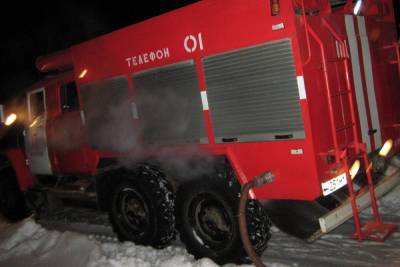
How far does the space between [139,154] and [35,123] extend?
124 inches

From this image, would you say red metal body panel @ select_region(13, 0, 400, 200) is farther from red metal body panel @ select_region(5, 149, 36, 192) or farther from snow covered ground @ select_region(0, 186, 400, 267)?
red metal body panel @ select_region(5, 149, 36, 192)

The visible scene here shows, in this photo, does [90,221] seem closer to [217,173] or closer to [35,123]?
[35,123]

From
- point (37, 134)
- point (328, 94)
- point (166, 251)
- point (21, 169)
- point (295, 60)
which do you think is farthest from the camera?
point (21, 169)

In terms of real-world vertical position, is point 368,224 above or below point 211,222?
below

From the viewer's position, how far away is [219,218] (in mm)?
5133

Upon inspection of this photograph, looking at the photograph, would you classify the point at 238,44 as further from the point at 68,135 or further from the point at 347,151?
the point at 68,135

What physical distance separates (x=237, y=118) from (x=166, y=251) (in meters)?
2.28

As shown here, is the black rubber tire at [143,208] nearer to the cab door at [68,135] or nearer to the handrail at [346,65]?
the cab door at [68,135]

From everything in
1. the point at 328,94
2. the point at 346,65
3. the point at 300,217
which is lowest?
the point at 300,217

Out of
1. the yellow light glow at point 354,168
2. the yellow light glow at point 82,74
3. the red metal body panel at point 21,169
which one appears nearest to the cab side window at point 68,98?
the yellow light glow at point 82,74

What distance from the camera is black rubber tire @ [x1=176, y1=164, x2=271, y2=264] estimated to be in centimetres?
488

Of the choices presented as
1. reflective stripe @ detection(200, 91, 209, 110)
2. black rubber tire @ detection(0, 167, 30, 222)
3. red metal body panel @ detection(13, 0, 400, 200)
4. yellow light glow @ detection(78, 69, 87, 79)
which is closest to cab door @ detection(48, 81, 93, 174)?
yellow light glow @ detection(78, 69, 87, 79)

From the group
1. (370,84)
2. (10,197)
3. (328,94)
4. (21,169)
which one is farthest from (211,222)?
(10,197)

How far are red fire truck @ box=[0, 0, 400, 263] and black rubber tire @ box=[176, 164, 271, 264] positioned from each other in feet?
0.05
